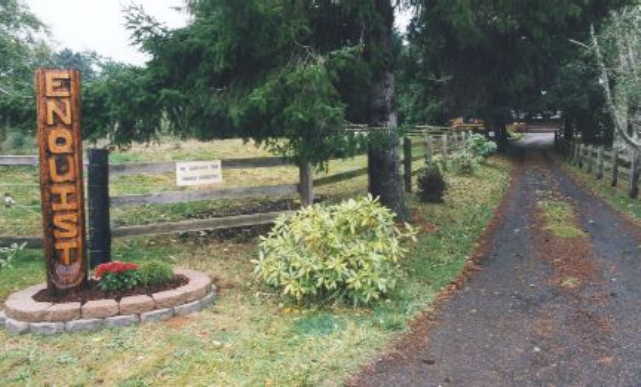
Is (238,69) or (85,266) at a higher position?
(238,69)

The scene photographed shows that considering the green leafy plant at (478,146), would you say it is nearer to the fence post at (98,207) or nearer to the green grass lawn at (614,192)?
the green grass lawn at (614,192)

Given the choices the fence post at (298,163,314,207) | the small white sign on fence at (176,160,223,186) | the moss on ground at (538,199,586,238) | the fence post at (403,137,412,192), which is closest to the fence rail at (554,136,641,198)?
the moss on ground at (538,199,586,238)

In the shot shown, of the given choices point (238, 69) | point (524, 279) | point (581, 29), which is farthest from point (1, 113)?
point (581, 29)

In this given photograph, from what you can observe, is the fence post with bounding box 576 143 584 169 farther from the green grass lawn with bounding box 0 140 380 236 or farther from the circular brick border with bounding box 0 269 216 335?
the circular brick border with bounding box 0 269 216 335

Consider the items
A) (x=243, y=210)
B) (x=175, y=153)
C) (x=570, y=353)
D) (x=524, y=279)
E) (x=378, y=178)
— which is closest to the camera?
(x=570, y=353)

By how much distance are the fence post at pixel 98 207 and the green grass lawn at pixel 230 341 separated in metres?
0.67

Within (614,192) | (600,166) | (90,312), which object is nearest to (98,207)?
(90,312)

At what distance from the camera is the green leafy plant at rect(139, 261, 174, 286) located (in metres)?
6.26

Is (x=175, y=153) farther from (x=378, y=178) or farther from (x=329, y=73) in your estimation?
(x=329, y=73)

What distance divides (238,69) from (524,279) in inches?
198

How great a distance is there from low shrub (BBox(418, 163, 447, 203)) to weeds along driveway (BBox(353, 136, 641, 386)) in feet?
8.02

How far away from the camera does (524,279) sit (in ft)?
24.9

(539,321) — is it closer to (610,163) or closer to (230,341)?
(230,341)

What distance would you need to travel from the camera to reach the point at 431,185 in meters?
12.9
